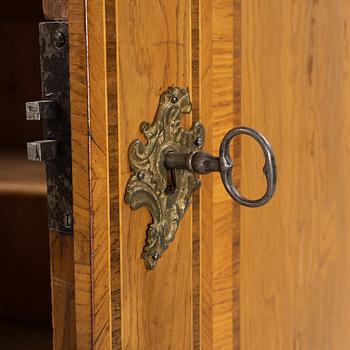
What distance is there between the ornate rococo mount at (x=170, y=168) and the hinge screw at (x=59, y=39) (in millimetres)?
106

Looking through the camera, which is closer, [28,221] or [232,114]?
[232,114]

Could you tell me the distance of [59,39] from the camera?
26.2 inches

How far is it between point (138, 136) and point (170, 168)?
0.17 feet

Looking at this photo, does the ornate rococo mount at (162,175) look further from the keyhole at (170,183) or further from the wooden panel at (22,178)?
the wooden panel at (22,178)

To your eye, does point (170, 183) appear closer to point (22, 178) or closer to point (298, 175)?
point (298, 175)

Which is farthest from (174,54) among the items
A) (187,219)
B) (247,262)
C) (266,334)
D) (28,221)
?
(28,221)

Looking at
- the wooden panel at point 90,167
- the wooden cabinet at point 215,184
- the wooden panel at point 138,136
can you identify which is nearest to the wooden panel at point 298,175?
the wooden cabinet at point 215,184

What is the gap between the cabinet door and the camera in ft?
2.16

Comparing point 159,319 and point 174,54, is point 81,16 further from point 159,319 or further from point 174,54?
point 159,319

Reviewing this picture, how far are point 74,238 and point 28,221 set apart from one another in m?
0.68

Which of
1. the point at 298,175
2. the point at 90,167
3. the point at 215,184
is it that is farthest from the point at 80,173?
the point at 298,175

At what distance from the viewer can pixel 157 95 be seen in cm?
74

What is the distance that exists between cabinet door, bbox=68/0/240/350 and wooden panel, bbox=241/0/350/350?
43 millimetres

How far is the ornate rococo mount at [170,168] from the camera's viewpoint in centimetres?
72
